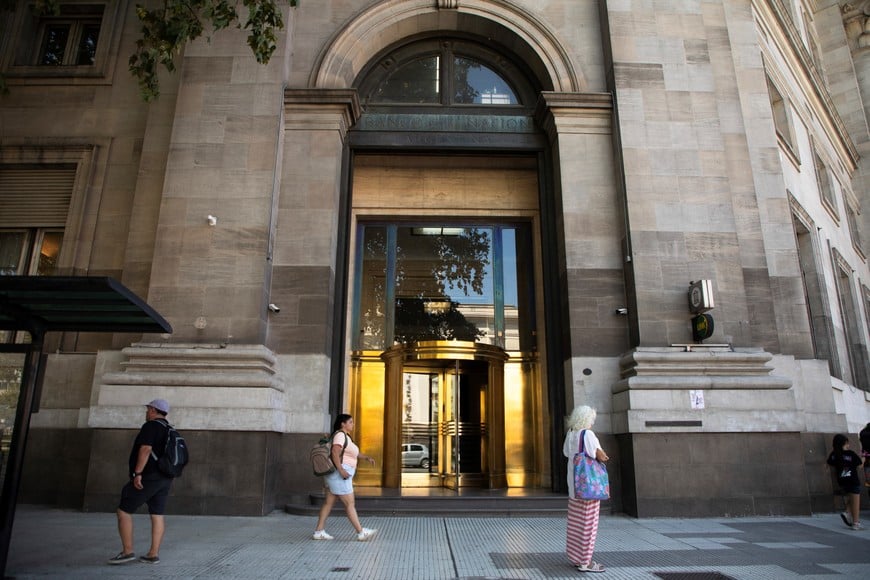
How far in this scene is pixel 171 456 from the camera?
6.64 metres

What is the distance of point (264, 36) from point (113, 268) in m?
6.07

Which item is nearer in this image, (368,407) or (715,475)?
(715,475)

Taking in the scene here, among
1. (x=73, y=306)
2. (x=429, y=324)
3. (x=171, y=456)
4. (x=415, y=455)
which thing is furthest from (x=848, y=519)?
(x=73, y=306)

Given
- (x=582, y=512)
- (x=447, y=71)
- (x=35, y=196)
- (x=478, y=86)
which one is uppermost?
(x=447, y=71)

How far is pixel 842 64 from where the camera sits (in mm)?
27188

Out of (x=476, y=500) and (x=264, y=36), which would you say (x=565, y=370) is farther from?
(x=264, y=36)

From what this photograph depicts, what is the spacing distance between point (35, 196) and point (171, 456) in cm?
1015

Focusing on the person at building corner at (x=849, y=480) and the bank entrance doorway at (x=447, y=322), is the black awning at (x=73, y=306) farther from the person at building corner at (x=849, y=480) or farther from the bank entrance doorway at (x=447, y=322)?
the person at building corner at (x=849, y=480)

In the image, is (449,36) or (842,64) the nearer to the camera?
(449,36)

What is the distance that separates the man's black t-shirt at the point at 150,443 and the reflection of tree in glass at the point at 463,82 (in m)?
11.0

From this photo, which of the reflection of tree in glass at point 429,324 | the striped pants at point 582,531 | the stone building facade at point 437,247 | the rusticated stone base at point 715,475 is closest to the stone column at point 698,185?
the stone building facade at point 437,247

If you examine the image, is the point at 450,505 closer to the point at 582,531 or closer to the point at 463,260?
the point at 582,531

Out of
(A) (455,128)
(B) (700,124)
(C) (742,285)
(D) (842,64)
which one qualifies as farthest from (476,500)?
(D) (842,64)

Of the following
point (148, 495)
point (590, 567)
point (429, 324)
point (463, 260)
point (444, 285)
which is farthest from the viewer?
point (463, 260)
